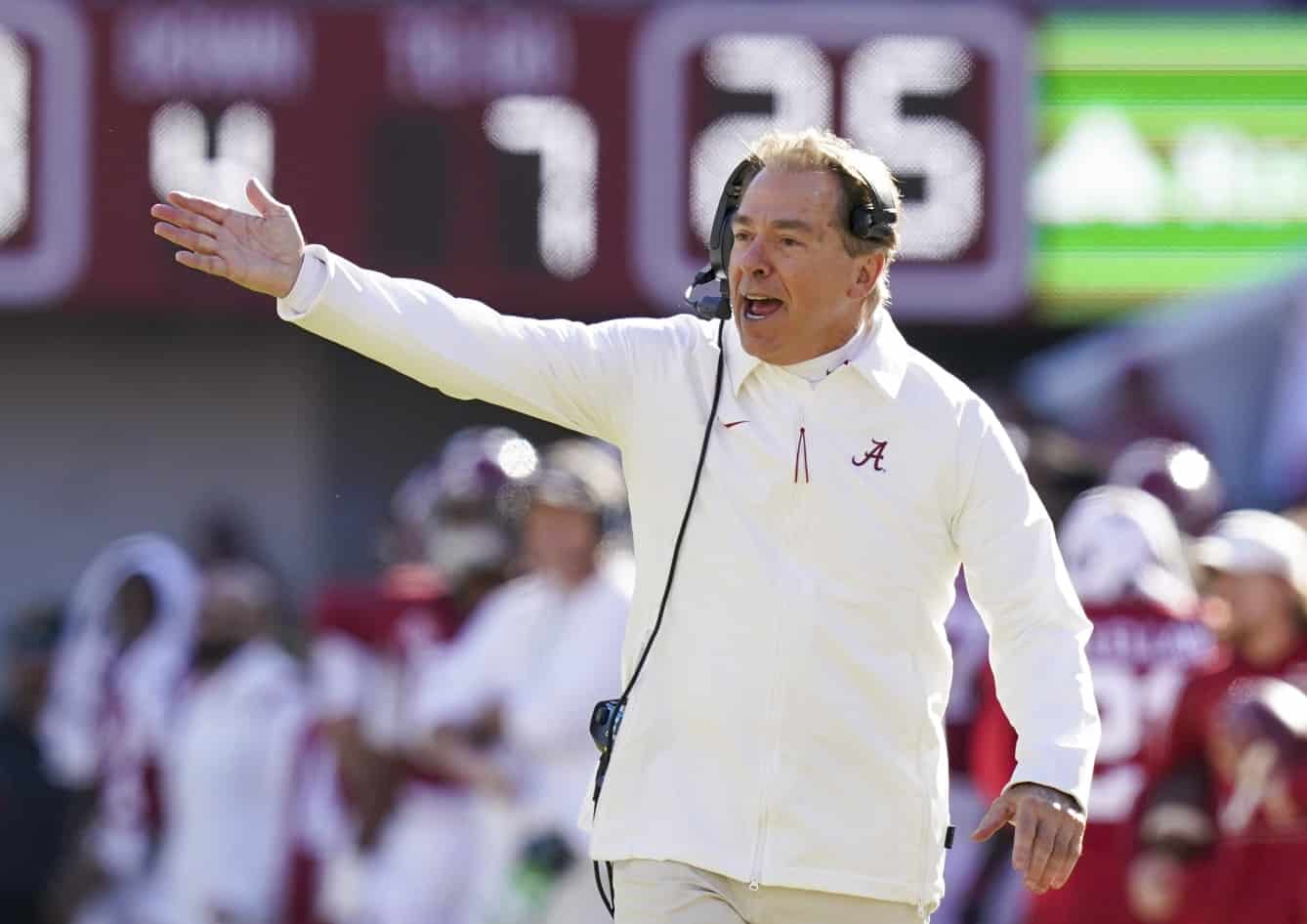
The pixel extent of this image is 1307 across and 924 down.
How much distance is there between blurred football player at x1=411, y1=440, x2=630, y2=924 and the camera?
7.59 m

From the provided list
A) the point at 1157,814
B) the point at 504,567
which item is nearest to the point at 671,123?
the point at 504,567

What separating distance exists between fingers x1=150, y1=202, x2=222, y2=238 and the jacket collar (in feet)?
2.34

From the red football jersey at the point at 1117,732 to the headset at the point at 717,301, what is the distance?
126 inches

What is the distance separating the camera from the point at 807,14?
10789mm

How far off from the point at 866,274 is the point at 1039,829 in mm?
793

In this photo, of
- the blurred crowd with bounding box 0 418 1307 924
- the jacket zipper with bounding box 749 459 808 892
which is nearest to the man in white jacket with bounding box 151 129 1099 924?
the jacket zipper with bounding box 749 459 808 892

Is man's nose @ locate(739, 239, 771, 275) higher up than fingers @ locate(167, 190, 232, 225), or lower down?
lower down

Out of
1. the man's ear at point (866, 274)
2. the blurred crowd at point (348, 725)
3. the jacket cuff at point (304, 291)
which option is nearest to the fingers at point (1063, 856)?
the man's ear at point (866, 274)

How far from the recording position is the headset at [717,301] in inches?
161

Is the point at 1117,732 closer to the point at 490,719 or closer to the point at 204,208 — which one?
the point at 490,719

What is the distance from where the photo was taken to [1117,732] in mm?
7305

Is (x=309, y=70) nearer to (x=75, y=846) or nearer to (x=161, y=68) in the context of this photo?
(x=161, y=68)

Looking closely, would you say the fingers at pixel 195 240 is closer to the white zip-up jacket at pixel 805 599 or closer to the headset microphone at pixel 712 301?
the white zip-up jacket at pixel 805 599

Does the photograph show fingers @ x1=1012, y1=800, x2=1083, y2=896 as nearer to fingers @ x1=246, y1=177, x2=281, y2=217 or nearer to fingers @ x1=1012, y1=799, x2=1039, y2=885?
fingers @ x1=1012, y1=799, x2=1039, y2=885
